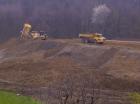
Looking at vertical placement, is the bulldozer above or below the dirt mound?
above

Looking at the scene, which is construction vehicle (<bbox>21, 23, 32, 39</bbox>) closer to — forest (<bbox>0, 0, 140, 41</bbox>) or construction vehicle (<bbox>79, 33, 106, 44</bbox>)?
forest (<bbox>0, 0, 140, 41</bbox>)

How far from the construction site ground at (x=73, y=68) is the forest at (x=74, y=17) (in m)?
16.7

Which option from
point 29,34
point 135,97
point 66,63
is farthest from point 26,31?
point 135,97

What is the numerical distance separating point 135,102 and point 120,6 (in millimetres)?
42759

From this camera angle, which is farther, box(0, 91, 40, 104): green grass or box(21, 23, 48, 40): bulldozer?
box(21, 23, 48, 40): bulldozer

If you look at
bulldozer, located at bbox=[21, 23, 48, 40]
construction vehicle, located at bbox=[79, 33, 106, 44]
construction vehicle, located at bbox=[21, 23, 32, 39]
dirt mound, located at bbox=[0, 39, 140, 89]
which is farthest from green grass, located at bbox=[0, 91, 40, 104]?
construction vehicle, located at bbox=[21, 23, 32, 39]

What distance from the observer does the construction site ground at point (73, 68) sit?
42.9 meters

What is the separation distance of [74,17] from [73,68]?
99.7 feet

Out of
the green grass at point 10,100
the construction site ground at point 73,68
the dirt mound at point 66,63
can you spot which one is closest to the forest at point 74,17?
the construction site ground at point 73,68

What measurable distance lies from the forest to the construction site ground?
54.8 ft

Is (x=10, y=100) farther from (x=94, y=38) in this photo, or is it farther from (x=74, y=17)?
(x=74, y=17)

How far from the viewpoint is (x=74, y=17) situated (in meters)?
78.1

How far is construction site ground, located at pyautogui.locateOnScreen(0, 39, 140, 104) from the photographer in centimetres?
4291

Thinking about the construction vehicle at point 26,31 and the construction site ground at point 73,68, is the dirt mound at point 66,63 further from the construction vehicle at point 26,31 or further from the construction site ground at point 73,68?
the construction vehicle at point 26,31
